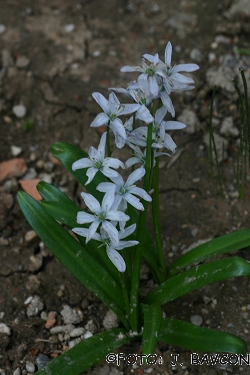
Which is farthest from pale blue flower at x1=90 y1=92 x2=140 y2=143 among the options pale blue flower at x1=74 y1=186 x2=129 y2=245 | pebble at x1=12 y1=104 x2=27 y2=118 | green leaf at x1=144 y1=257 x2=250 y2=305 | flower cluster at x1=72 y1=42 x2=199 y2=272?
pebble at x1=12 y1=104 x2=27 y2=118

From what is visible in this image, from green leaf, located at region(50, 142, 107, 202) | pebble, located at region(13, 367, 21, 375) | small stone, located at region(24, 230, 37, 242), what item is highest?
green leaf, located at region(50, 142, 107, 202)

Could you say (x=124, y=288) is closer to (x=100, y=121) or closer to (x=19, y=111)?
(x=100, y=121)

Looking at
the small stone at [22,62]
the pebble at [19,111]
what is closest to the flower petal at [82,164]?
the pebble at [19,111]

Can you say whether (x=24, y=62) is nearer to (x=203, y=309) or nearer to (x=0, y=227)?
(x=0, y=227)

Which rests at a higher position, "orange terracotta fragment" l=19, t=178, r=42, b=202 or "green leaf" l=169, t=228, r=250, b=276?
"green leaf" l=169, t=228, r=250, b=276

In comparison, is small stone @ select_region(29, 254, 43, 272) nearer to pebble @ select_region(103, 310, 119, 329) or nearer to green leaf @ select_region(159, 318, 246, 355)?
pebble @ select_region(103, 310, 119, 329)

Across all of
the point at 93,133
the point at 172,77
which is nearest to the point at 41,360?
the point at 172,77
